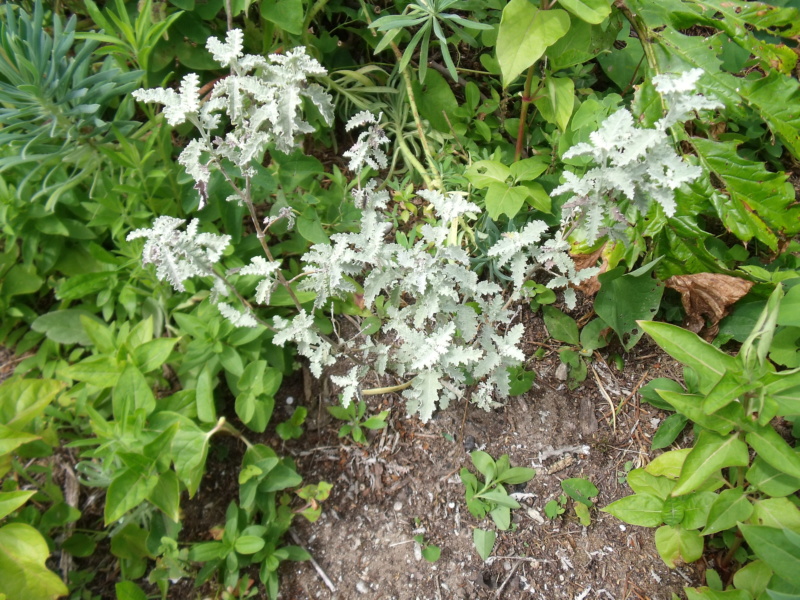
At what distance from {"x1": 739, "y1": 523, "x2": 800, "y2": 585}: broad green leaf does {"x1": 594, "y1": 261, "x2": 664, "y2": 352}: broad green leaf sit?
1.94ft

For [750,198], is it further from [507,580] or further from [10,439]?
[10,439]

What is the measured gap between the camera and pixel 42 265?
1694 mm

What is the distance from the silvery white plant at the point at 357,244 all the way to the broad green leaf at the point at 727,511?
21.6 inches

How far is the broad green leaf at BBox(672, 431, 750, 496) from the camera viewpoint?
1.21m

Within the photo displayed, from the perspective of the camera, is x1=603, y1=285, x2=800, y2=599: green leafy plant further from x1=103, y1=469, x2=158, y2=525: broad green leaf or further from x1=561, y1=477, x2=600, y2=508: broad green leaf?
x1=103, y1=469, x2=158, y2=525: broad green leaf

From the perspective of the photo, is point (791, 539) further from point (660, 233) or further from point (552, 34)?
point (552, 34)

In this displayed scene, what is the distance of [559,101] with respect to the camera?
62.2 inches

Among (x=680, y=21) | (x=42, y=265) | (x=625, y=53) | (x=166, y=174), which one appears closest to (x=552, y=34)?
(x=680, y=21)

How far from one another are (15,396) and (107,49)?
0.96 meters

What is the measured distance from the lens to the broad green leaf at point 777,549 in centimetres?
109

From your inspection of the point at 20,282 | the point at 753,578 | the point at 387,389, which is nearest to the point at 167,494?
the point at 387,389

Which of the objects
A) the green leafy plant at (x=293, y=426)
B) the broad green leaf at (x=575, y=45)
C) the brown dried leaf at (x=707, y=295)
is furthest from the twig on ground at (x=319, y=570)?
the broad green leaf at (x=575, y=45)

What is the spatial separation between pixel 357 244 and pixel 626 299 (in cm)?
85

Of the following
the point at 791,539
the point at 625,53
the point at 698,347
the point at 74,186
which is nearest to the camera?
the point at 791,539
